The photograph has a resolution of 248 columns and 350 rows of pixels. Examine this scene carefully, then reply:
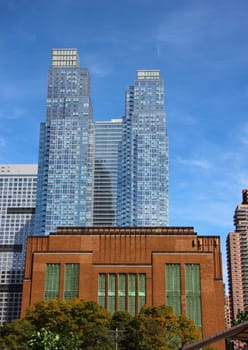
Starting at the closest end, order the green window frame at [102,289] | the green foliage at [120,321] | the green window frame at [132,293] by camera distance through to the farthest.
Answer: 1. the green foliage at [120,321]
2. the green window frame at [132,293]
3. the green window frame at [102,289]

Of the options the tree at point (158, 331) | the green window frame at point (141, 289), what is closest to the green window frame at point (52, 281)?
the green window frame at point (141, 289)

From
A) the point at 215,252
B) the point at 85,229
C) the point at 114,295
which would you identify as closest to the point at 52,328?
the point at 114,295

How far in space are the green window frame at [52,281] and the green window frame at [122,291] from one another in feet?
30.5

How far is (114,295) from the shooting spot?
77.2 meters

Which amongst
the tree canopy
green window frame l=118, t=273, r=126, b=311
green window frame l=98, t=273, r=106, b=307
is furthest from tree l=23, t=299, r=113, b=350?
green window frame l=118, t=273, r=126, b=311

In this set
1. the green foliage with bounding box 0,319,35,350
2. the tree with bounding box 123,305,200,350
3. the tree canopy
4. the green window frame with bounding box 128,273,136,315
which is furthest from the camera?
the green window frame with bounding box 128,273,136,315

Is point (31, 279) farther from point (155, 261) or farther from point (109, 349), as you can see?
point (109, 349)

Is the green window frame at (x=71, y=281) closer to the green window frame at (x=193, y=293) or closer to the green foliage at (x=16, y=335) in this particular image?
the green window frame at (x=193, y=293)

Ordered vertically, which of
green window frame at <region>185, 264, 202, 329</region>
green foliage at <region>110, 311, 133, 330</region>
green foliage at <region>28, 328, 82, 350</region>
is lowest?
green foliage at <region>28, 328, 82, 350</region>

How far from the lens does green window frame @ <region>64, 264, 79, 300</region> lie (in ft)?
251

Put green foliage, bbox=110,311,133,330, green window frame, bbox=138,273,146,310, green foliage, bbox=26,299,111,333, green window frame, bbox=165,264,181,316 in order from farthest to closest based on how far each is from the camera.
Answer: green window frame, bbox=138,273,146,310, green window frame, bbox=165,264,181,316, green foliage, bbox=110,311,133,330, green foliage, bbox=26,299,111,333

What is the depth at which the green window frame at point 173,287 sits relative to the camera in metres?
75.2

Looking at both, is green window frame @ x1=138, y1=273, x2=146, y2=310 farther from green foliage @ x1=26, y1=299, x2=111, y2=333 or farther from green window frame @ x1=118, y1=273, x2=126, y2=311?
green foliage @ x1=26, y1=299, x2=111, y2=333

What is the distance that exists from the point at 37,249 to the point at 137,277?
16.5 metres
